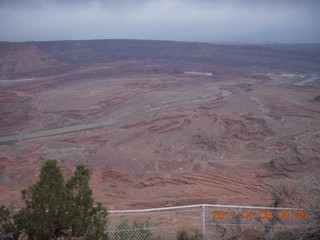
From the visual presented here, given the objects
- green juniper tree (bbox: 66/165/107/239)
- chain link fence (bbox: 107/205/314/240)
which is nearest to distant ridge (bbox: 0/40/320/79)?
chain link fence (bbox: 107/205/314/240)

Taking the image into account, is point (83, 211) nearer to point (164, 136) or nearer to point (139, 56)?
point (164, 136)

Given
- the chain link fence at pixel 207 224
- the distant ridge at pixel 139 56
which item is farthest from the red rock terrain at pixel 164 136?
the distant ridge at pixel 139 56

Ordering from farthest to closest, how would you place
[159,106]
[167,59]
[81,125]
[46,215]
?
[167,59] → [159,106] → [81,125] → [46,215]

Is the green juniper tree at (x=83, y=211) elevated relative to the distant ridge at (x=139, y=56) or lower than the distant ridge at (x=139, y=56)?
lower

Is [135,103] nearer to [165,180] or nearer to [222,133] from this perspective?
[222,133]

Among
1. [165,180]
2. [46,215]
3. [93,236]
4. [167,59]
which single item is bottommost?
[165,180]

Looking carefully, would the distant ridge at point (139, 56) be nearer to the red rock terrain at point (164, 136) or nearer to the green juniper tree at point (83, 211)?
the red rock terrain at point (164, 136)

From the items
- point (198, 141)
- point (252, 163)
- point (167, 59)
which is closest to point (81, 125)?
point (198, 141)

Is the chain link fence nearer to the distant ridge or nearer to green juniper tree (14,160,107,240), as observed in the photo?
green juniper tree (14,160,107,240)
